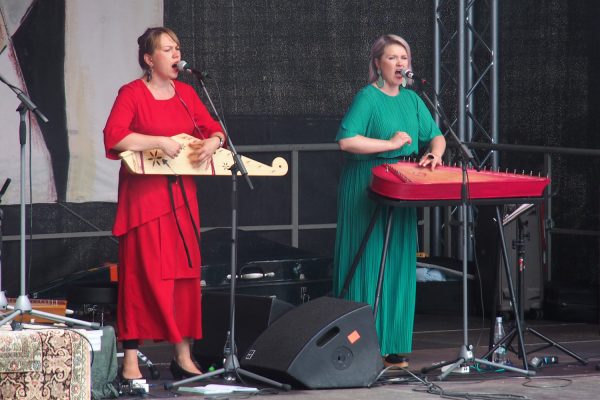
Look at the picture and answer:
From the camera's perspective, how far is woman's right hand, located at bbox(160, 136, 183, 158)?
5.09 m

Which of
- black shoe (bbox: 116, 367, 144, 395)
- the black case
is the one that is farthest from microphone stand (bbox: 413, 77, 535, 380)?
the black case

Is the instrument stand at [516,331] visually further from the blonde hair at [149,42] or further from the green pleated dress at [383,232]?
the blonde hair at [149,42]

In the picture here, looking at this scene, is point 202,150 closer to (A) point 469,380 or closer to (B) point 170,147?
(B) point 170,147

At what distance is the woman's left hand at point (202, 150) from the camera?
521cm

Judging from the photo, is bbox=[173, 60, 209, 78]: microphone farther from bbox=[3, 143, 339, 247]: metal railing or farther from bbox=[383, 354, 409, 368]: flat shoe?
bbox=[3, 143, 339, 247]: metal railing

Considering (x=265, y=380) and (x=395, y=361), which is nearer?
(x=265, y=380)

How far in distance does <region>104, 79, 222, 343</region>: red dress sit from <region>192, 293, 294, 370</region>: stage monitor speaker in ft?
0.98

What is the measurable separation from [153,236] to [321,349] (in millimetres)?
894

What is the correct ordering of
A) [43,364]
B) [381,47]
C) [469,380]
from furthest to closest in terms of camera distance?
[381,47] → [469,380] → [43,364]

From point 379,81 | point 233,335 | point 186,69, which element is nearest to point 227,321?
point 233,335

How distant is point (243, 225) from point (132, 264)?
3.45m

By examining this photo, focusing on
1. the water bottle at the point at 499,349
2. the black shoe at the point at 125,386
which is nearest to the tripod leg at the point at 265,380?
the black shoe at the point at 125,386

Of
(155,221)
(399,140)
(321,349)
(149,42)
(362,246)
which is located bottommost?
(321,349)

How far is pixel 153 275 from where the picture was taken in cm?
524
